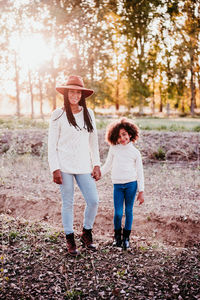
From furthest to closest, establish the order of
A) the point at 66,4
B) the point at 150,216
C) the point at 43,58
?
the point at 43,58 → the point at 66,4 → the point at 150,216

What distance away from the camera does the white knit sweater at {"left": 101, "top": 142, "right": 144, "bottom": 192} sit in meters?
3.97

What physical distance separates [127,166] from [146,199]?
2.34 m

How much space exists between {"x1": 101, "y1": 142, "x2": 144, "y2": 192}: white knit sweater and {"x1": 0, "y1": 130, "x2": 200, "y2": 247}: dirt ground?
1.02 meters

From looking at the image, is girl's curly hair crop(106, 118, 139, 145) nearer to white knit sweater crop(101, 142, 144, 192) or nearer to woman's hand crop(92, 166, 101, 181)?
white knit sweater crop(101, 142, 144, 192)

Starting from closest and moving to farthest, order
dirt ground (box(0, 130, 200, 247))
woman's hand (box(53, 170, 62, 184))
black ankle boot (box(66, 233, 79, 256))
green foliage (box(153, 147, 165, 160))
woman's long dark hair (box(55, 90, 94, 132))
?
woman's hand (box(53, 170, 62, 184)), woman's long dark hair (box(55, 90, 94, 132)), black ankle boot (box(66, 233, 79, 256)), dirt ground (box(0, 130, 200, 247)), green foliage (box(153, 147, 165, 160))

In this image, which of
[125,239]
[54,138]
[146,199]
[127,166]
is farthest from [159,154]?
[54,138]

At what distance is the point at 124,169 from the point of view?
397cm

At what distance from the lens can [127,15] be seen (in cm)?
1017

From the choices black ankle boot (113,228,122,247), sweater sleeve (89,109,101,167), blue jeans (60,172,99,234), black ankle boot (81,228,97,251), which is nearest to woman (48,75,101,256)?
blue jeans (60,172,99,234)

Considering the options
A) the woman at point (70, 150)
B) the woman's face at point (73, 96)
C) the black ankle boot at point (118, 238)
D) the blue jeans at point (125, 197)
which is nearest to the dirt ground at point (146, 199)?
the black ankle boot at point (118, 238)

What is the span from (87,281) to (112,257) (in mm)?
610

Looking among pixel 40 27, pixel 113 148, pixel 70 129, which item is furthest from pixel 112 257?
pixel 40 27

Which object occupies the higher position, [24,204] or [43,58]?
[43,58]

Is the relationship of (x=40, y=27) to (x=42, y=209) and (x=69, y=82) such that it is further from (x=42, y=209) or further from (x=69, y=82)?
Answer: (x=69, y=82)
